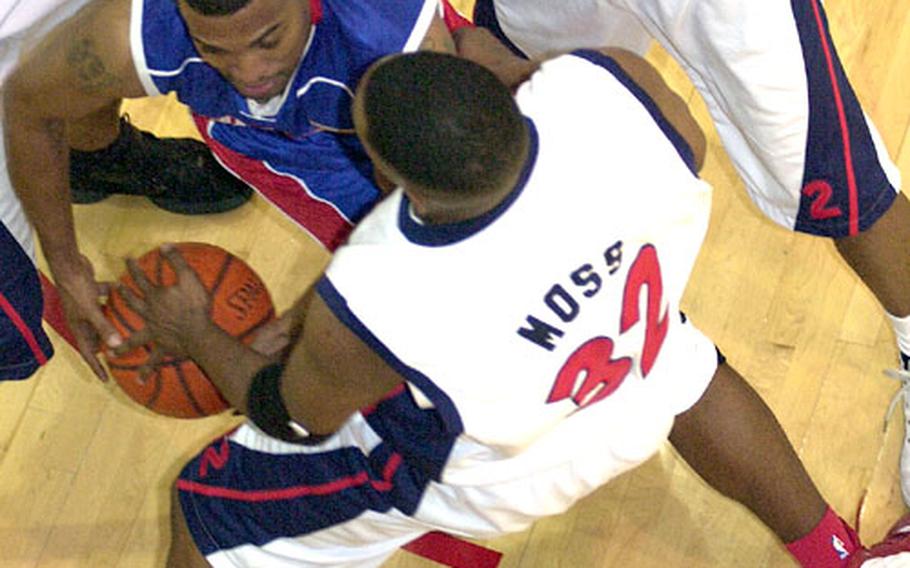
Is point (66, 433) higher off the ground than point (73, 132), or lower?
lower

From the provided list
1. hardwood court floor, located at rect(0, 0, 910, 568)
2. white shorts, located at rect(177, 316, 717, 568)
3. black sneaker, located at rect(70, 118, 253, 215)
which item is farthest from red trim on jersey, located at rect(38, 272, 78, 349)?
white shorts, located at rect(177, 316, 717, 568)

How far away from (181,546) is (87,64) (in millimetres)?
751

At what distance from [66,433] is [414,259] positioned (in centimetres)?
127

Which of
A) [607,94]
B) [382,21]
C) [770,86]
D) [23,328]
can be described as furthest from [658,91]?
[23,328]

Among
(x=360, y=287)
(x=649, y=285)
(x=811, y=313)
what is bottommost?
(x=811, y=313)

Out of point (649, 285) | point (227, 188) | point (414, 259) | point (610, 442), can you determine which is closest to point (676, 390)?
point (610, 442)

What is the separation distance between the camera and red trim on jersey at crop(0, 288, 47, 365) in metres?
2.02

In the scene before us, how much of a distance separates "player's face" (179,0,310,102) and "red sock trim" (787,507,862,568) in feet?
3.72

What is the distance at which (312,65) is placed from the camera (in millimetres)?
1789

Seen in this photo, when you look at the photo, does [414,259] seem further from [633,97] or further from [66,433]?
[66,433]

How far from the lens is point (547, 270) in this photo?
4.62ft

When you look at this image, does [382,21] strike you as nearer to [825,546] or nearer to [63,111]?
[63,111]

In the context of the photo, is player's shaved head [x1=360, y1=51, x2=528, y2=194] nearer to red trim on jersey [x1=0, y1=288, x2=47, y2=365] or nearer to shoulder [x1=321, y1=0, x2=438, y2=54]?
shoulder [x1=321, y1=0, x2=438, y2=54]

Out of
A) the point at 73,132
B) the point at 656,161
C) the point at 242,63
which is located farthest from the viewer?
the point at 73,132
